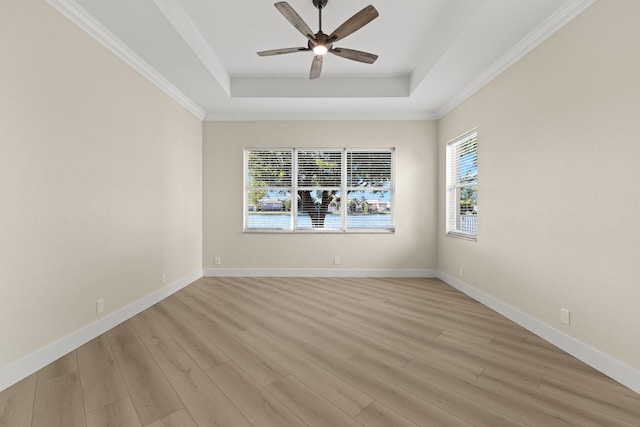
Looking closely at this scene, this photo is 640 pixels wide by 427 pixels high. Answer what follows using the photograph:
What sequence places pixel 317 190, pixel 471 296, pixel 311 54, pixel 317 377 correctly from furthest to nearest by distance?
1. pixel 317 190
2. pixel 471 296
3. pixel 311 54
4. pixel 317 377

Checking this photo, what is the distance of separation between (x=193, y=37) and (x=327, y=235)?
3273 mm

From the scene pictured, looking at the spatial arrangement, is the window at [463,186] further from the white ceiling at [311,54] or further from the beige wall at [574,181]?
the white ceiling at [311,54]

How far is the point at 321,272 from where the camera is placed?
15.0 ft

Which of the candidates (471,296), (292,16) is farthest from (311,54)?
(471,296)

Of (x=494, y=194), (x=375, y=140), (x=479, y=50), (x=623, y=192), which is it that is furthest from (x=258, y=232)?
(x=623, y=192)

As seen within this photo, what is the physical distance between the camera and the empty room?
1.71 metres

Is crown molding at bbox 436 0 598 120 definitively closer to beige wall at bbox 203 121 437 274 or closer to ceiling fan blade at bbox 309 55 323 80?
beige wall at bbox 203 121 437 274

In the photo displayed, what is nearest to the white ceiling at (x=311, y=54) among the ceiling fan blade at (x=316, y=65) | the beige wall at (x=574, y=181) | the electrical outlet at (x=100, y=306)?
the beige wall at (x=574, y=181)

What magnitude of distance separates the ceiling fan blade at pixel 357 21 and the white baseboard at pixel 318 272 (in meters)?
3.40

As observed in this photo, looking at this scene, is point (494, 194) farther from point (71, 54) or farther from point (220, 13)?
point (71, 54)

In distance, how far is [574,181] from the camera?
2150mm

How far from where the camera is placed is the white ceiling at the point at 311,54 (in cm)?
230

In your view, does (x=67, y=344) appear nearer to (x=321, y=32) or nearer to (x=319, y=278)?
(x=319, y=278)

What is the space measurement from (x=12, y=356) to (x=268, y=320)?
1.85m
